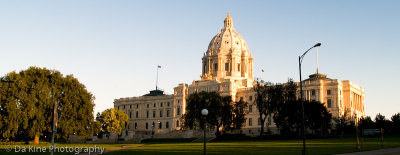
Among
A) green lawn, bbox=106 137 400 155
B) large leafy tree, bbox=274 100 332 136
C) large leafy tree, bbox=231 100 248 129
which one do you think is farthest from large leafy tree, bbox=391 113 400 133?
green lawn, bbox=106 137 400 155

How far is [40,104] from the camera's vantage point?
77.9 meters

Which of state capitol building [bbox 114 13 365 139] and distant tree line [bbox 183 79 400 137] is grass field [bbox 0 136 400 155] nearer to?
distant tree line [bbox 183 79 400 137]

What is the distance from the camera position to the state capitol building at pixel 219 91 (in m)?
125

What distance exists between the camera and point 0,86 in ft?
253

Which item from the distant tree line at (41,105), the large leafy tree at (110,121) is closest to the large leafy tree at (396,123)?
the distant tree line at (41,105)

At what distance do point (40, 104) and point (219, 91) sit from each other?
71.9m

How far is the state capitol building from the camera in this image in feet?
411

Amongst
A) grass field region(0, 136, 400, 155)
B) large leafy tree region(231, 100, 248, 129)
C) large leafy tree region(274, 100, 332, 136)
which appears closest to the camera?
grass field region(0, 136, 400, 155)

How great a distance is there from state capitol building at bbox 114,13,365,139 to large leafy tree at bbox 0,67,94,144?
40.6 m

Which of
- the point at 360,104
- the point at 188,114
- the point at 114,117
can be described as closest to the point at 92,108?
the point at 188,114

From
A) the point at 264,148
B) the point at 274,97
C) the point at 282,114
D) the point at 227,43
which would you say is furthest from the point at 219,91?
the point at 264,148

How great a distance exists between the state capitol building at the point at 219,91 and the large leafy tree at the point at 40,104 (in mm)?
40602

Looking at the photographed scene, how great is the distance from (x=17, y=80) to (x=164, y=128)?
Result: 82.4 metres

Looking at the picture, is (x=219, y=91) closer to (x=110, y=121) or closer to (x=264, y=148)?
(x=110, y=121)
